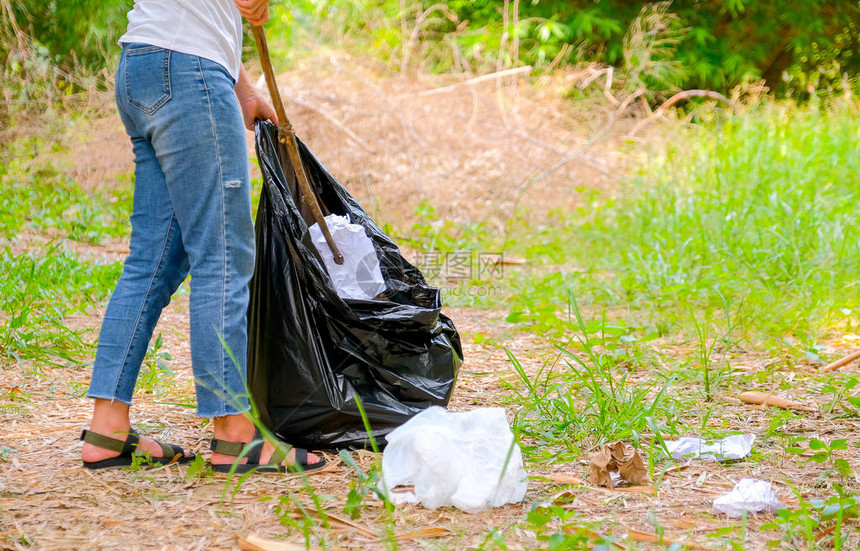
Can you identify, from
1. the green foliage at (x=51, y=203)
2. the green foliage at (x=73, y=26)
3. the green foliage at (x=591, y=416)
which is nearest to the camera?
the green foliage at (x=591, y=416)

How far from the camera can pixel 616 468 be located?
1827mm

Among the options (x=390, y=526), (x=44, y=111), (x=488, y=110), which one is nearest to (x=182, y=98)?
(x=390, y=526)

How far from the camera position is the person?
1.69 m

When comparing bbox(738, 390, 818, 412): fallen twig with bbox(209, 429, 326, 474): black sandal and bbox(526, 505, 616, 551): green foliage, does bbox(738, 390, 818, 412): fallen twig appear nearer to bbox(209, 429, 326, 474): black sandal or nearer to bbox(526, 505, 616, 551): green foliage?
bbox(526, 505, 616, 551): green foliage

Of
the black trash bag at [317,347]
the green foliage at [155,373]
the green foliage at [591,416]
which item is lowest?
the green foliage at [155,373]

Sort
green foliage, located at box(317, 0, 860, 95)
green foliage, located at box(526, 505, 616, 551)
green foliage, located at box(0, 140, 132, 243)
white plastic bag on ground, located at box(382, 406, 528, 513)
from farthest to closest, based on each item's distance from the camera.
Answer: green foliage, located at box(317, 0, 860, 95) → green foliage, located at box(0, 140, 132, 243) → white plastic bag on ground, located at box(382, 406, 528, 513) → green foliage, located at box(526, 505, 616, 551)

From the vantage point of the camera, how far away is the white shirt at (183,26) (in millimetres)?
1685

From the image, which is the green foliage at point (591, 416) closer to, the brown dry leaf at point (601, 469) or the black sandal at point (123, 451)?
the brown dry leaf at point (601, 469)

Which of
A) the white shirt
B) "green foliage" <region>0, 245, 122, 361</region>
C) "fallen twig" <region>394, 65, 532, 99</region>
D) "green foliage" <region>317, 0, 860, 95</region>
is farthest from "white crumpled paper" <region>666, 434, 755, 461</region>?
"green foliage" <region>317, 0, 860, 95</region>

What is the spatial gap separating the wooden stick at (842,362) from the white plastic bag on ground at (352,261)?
1.47m

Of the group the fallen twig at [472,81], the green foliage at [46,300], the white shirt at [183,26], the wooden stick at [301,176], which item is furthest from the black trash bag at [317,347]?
the fallen twig at [472,81]

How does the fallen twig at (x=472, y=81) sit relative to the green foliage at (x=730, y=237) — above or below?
above

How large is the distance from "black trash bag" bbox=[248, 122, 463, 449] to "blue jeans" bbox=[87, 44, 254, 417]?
0.14 metres

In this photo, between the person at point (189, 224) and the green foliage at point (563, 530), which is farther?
the person at point (189, 224)
